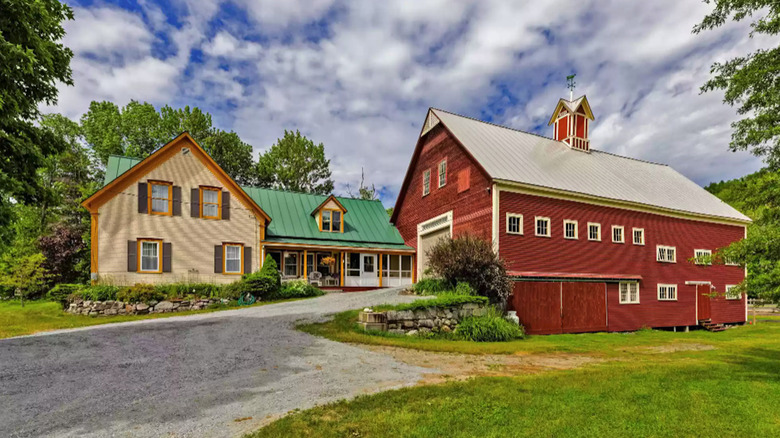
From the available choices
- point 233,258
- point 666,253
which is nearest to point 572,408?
point 233,258

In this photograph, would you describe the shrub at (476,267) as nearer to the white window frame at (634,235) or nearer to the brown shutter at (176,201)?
the white window frame at (634,235)

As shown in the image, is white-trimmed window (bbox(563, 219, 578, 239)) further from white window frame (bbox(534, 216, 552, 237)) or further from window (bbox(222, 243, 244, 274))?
window (bbox(222, 243, 244, 274))

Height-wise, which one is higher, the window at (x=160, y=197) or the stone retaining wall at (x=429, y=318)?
the window at (x=160, y=197)

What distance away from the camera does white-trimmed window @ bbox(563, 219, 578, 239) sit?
1958 centimetres

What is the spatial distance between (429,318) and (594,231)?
39.5ft

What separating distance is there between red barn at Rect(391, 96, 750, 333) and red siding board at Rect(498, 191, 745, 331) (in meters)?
0.06

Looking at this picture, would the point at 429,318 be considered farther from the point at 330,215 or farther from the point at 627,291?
the point at 330,215

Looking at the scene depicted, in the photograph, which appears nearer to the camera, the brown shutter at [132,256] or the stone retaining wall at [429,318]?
the stone retaining wall at [429,318]

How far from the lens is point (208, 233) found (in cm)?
2147

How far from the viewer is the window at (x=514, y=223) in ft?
59.2

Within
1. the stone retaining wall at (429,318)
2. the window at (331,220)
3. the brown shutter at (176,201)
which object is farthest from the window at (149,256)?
the stone retaining wall at (429,318)

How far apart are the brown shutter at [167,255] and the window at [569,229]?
20.0 metres

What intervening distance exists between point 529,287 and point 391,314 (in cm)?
740

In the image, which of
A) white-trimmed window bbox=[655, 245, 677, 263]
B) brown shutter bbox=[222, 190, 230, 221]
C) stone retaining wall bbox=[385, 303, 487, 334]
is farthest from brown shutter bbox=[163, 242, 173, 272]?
white-trimmed window bbox=[655, 245, 677, 263]
